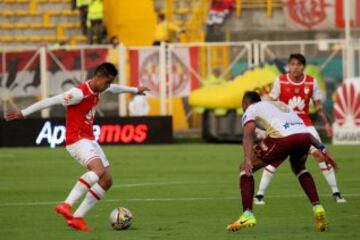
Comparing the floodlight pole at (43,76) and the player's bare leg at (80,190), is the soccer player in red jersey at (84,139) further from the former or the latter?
the floodlight pole at (43,76)

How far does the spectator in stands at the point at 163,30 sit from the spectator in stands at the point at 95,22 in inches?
75.0

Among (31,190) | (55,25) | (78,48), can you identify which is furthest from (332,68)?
(31,190)

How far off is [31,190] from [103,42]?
17.6 metres

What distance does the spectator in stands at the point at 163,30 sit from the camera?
36000 mm

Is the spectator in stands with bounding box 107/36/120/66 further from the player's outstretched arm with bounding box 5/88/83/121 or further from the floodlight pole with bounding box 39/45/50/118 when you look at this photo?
the player's outstretched arm with bounding box 5/88/83/121

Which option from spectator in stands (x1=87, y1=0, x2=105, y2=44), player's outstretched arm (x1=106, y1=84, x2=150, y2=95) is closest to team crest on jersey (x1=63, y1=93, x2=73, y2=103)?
player's outstretched arm (x1=106, y1=84, x2=150, y2=95)

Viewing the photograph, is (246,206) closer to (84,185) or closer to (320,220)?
(320,220)

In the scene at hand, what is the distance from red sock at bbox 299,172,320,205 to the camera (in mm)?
14340

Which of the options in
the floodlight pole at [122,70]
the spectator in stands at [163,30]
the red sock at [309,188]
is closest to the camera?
the red sock at [309,188]

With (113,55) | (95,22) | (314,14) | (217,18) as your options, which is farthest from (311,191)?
(95,22)

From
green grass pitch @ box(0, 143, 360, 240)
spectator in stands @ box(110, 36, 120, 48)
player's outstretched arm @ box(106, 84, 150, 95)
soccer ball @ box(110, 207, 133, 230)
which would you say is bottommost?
green grass pitch @ box(0, 143, 360, 240)

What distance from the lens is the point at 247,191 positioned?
1429cm

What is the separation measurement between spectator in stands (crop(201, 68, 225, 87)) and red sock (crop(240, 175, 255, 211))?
1890cm

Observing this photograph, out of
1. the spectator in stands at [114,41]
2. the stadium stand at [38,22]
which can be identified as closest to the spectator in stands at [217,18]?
the spectator in stands at [114,41]
